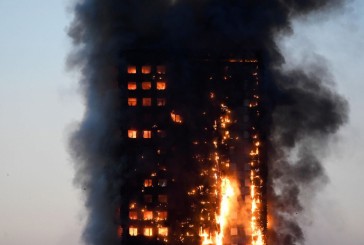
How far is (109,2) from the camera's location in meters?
75.7

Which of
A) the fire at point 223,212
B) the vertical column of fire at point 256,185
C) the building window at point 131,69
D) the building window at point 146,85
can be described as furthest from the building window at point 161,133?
the vertical column of fire at point 256,185

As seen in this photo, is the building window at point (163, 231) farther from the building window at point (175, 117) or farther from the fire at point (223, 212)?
the building window at point (175, 117)

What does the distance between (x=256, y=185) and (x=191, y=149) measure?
27.4ft

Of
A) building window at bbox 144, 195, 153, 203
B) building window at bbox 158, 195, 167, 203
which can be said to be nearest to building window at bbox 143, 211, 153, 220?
building window at bbox 144, 195, 153, 203

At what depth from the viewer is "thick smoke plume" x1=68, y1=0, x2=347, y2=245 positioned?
73.8 m

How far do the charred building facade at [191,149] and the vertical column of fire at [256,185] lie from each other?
0.36ft

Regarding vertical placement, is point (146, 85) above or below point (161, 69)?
below

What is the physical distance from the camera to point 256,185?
75.2 meters

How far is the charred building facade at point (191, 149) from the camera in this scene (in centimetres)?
7400

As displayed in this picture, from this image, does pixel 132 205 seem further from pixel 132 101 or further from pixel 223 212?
pixel 132 101

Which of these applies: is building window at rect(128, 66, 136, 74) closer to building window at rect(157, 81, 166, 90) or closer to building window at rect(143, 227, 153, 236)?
building window at rect(157, 81, 166, 90)

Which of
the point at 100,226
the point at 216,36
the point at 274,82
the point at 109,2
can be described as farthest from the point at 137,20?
the point at 100,226

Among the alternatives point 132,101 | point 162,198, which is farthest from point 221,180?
point 132,101

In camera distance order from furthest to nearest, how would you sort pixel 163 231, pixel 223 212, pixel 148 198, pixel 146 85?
pixel 146 85 → pixel 148 198 → pixel 163 231 → pixel 223 212
